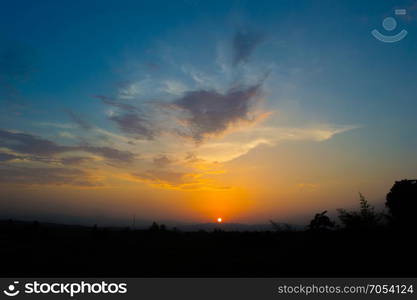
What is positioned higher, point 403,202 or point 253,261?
point 403,202

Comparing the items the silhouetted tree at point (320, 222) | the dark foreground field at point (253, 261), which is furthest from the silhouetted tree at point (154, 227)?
the silhouetted tree at point (320, 222)

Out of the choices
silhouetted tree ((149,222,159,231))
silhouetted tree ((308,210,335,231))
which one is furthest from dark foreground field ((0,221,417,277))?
silhouetted tree ((149,222,159,231))

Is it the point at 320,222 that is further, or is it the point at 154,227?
the point at 154,227

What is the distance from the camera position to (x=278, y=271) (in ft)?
25.3

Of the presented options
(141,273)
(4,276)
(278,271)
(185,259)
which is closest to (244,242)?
(185,259)

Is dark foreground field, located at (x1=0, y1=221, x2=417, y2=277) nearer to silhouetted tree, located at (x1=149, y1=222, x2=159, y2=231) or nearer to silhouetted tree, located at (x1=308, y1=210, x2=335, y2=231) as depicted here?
silhouetted tree, located at (x1=308, y1=210, x2=335, y2=231)

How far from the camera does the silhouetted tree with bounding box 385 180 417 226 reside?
9.99m
